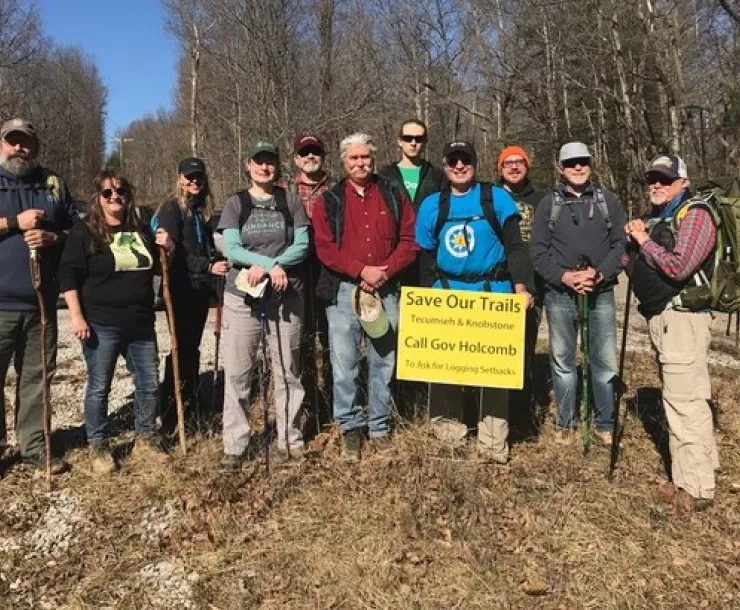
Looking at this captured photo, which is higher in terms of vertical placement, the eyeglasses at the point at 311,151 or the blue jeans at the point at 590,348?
the eyeglasses at the point at 311,151

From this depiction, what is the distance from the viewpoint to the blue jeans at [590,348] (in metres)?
5.04

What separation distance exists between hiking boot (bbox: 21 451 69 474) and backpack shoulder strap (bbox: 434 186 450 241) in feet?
10.9

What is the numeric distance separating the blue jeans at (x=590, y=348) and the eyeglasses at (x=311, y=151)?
2.17 metres

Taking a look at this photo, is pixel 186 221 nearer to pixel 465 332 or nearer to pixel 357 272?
pixel 357 272

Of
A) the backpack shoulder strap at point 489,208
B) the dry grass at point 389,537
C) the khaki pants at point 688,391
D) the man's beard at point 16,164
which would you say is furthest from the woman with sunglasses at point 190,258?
the khaki pants at point 688,391

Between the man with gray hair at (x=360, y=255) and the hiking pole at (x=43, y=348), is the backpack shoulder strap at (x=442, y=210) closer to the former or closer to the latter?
the man with gray hair at (x=360, y=255)

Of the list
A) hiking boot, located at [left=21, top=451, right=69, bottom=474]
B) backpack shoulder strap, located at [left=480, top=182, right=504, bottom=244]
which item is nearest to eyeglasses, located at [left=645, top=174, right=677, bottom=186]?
backpack shoulder strap, located at [left=480, top=182, right=504, bottom=244]

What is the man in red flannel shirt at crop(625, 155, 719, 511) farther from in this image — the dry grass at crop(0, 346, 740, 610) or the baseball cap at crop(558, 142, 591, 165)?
the baseball cap at crop(558, 142, 591, 165)

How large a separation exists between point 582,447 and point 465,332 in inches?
59.2

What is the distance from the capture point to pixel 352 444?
16.2 ft

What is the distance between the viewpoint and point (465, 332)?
4637 mm

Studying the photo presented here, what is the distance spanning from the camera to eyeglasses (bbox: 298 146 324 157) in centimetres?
517

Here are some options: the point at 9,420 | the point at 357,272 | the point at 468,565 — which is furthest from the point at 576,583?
the point at 9,420

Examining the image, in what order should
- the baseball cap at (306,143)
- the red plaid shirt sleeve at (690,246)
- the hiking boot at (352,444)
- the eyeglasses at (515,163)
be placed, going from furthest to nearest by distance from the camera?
the eyeglasses at (515,163), the baseball cap at (306,143), the hiking boot at (352,444), the red plaid shirt sleeve at (690,246)
